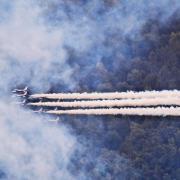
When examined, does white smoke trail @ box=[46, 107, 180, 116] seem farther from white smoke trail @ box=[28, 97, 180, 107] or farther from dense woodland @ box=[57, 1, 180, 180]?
dense woodland @ box=[57, 1, 180, 180]

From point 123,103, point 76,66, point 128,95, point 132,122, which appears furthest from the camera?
point 132,122

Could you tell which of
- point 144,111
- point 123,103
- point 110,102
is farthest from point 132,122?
point 144,111

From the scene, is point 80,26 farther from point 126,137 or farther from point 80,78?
point 126,137

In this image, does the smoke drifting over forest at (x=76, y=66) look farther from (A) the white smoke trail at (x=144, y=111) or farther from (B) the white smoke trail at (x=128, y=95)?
(A) the white smoke trail at (x=144, y=111)

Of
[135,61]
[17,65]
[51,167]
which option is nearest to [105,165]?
[51,167]

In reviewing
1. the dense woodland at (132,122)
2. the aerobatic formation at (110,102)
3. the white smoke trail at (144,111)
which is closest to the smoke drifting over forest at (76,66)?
the dense woodland at (132,122)

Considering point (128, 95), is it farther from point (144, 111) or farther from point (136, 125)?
point (136, 125)
